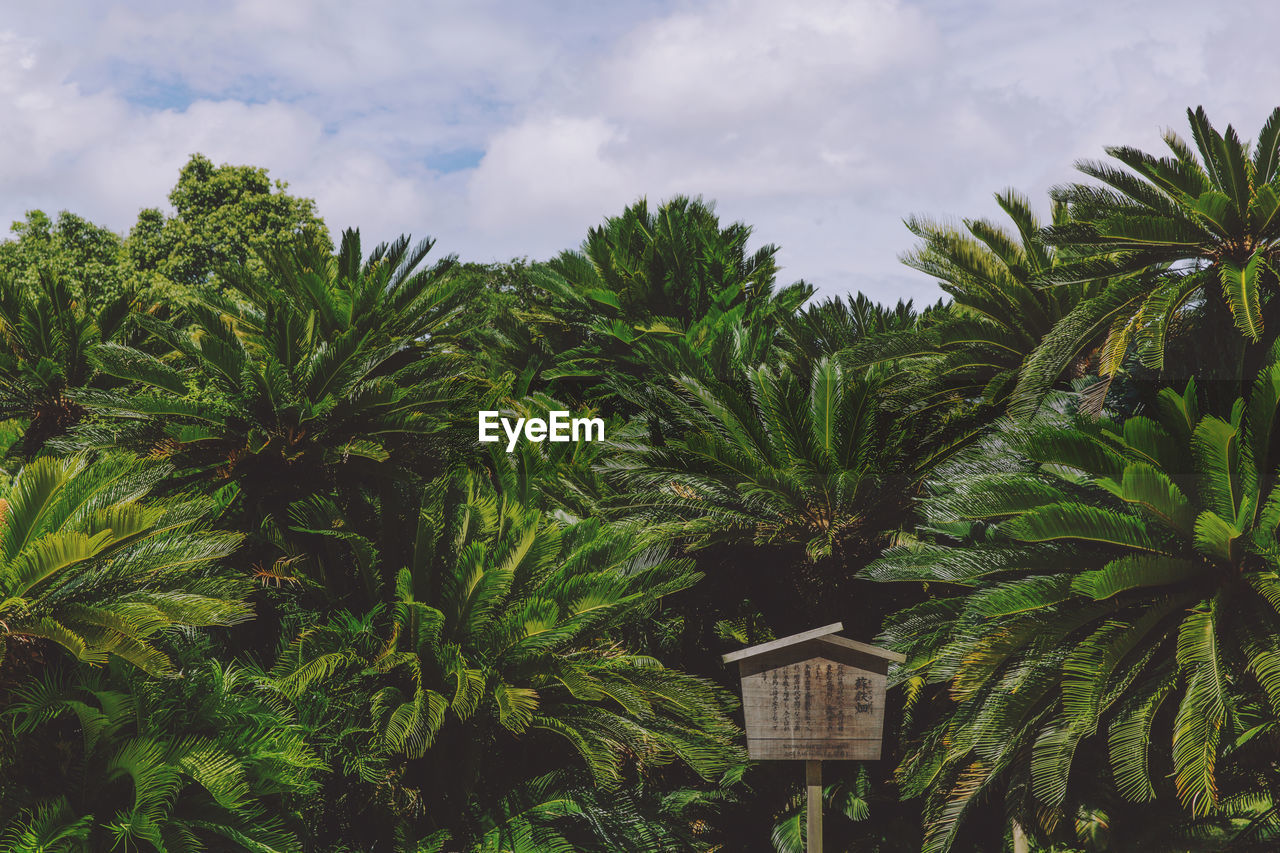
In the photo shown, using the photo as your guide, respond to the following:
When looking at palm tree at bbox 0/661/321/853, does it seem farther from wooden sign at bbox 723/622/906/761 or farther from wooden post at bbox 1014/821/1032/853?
wooden post at bbox 1014/821/1032/853

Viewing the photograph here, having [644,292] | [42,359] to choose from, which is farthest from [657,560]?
[42,359]

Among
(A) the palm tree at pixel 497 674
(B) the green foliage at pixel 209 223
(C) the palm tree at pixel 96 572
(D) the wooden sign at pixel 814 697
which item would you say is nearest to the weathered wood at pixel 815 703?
(D) the wooden sign at pixel 814 697

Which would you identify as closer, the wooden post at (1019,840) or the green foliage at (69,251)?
the wooden post at (1019,840)

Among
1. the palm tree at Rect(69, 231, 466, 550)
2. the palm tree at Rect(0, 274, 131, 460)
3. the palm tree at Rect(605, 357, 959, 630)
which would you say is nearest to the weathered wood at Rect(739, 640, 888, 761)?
the palm tree at Rect(605, 357, 959, 630)

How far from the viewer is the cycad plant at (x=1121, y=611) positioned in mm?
7754

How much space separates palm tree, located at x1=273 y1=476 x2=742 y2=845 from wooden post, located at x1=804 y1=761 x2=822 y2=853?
105 inches

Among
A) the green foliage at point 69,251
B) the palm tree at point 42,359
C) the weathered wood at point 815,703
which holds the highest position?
the green foliage at point 69,251

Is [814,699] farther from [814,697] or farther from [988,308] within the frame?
[988,308]

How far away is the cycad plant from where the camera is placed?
7754mm

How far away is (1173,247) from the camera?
10047 mm

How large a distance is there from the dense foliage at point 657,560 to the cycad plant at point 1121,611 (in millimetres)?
35

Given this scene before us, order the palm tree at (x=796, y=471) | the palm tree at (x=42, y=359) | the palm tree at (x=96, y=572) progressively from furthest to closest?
1. the palm tree at (x=42, y=359)
2. the palm tree at (x=796, y=471)
3. the palm tree at (x=96, y=572)

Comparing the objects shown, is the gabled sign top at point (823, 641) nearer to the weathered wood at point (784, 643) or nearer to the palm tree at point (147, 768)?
the weathered wood at point (784, 643)

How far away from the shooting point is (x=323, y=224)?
32.1 metres
